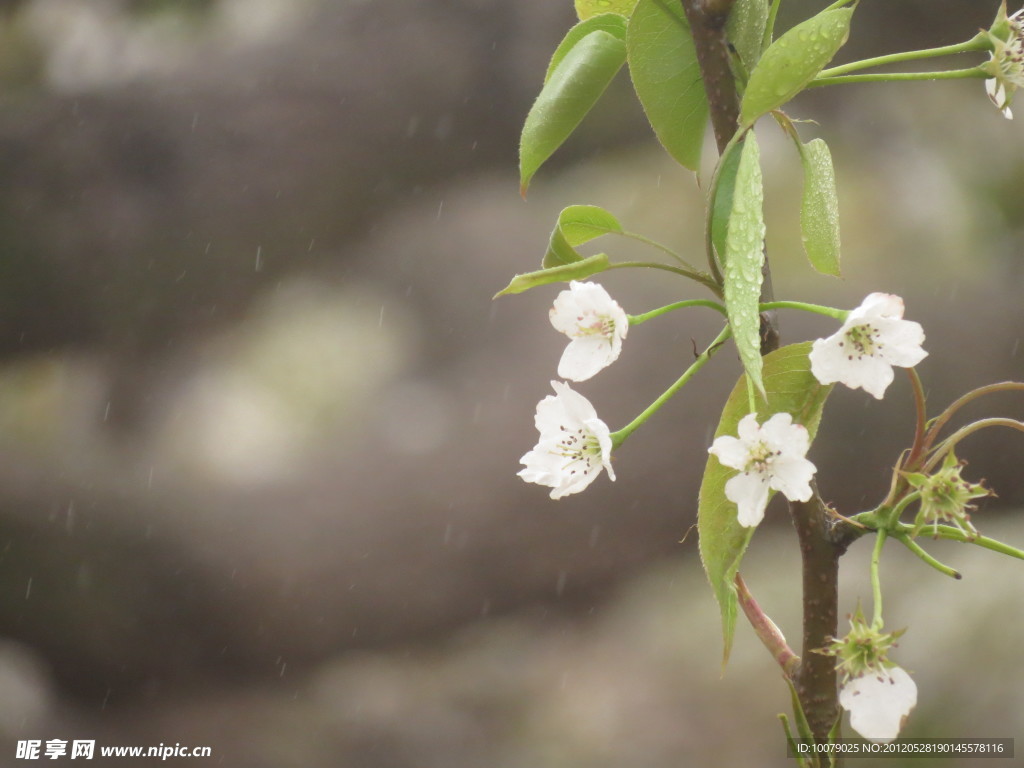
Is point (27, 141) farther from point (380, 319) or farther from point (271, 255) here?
point (380, 319)

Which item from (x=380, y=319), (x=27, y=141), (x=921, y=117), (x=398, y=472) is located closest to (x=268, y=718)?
(x=398, y=472)

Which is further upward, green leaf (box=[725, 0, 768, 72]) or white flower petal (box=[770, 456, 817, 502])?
green leaf (box=[725, 0, 768, 72])

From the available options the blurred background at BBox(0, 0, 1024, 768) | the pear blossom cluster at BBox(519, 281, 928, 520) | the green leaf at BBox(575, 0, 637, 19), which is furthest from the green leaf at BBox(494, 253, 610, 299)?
the blurred background at BBox(0, 0, 1024, 768)

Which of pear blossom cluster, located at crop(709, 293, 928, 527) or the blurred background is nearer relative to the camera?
pear blossom cluster, located at crop(709, 293, 928, 527)

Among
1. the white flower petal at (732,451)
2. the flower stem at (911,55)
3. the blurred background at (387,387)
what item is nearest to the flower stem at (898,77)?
the flower stem at (911,55)

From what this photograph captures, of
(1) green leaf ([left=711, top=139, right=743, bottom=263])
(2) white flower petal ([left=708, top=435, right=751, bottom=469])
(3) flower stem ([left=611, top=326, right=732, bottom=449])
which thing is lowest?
(2) white flower petal ([left=708, top=435, right=751, bottom=469])

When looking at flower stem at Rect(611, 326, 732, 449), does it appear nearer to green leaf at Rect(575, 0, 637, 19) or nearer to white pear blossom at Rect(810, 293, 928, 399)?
white pear blossom at Rect(810, 293, 928, 399)
